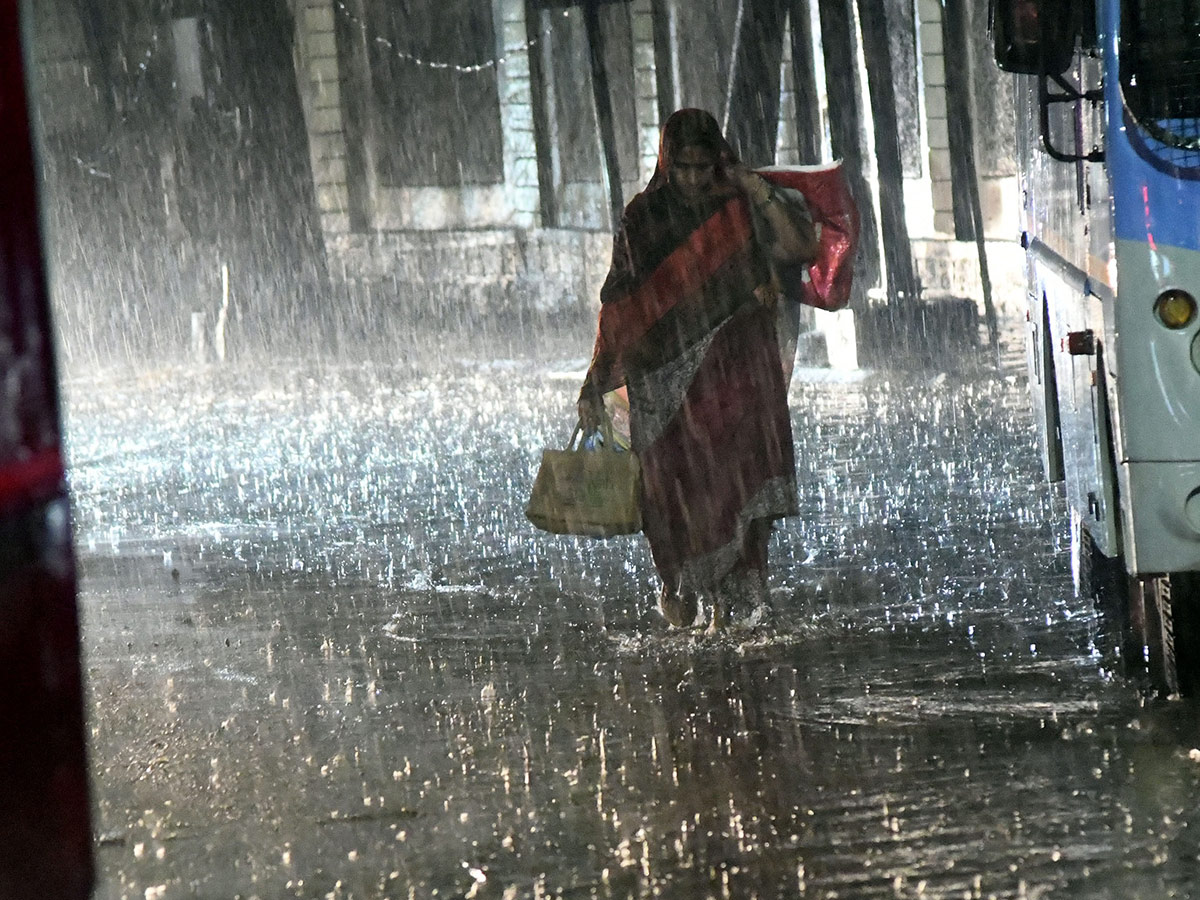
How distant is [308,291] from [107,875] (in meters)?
25.7

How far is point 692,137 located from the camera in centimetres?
744

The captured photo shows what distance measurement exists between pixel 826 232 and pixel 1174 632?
204 cm

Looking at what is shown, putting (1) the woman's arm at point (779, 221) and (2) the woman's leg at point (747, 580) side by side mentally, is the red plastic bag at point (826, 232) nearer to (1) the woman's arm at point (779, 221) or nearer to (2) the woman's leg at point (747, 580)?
(1) the woman's arm at point (779, 221)

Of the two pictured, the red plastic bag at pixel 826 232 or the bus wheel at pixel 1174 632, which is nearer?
the bus wheel at pixel 1174 632

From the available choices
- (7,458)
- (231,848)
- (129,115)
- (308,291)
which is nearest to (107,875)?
(231,848)

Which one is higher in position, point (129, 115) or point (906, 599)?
point (129, 115)

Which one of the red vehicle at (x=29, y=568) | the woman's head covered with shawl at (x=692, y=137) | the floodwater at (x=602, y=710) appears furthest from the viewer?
the woman's head covered with shawl at (x=692, y=137)

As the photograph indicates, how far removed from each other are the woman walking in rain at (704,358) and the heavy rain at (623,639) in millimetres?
323

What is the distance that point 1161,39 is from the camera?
6004 mm

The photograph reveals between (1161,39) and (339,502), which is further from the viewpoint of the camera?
(339,502)

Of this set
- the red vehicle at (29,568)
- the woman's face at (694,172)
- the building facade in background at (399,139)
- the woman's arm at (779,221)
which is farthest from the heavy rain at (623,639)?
the red vehicle at (29,568)

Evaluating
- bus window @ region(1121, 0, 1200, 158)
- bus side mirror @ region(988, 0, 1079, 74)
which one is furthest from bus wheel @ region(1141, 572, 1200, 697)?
bus side mirror @ region(988, 0, 1079, 74)

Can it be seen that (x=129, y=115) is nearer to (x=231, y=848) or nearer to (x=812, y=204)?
(x=812, y=204)

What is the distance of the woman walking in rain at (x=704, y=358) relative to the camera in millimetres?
7539
